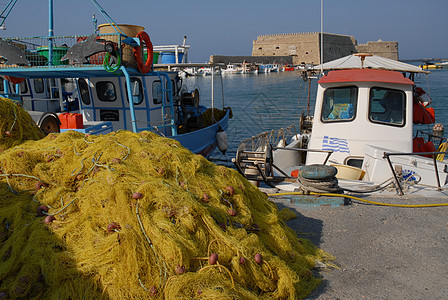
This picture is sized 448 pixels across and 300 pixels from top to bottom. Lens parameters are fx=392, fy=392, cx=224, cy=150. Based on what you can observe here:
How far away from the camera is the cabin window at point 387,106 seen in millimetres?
7852

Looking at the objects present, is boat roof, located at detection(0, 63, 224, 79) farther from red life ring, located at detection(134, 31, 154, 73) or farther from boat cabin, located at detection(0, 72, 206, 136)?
boat cabin, located at detection(0, 72, 206, 136)

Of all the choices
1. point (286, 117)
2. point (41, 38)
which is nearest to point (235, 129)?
point (286, 117)

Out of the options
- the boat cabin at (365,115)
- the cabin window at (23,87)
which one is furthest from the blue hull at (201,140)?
the cabin window at (23,87)

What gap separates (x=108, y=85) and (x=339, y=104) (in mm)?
6419

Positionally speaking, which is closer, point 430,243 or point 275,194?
point 430,243

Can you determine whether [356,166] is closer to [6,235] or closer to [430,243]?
[430,243]

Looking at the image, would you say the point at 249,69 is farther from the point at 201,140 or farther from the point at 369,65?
the point at 369,65

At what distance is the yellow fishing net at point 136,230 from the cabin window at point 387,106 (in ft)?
14.6

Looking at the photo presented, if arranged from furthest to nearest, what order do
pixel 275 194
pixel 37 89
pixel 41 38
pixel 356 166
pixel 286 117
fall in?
pixel 286 117
pixel 37 89
pixel 41 38
pixel 356 166
pixel 275 194

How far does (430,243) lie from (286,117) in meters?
20.7

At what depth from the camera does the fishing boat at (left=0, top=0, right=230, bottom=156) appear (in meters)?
9.08

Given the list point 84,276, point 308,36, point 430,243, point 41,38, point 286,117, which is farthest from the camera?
point 308,36

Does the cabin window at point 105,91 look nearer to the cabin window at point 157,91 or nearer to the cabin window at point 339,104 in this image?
the cabin window at point 157,91

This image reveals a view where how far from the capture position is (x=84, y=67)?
29.9ft
